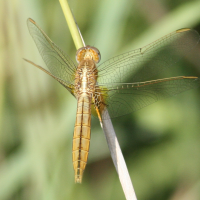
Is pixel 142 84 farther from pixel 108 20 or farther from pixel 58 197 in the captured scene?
pixel 58 197

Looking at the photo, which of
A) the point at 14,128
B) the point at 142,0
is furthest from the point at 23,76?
the point at 142,0

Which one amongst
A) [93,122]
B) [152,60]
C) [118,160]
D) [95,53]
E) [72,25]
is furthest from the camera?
[93,122]

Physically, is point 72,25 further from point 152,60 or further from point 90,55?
point 152,60

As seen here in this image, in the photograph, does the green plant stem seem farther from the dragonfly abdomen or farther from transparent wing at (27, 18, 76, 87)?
the dragonfly abdomen

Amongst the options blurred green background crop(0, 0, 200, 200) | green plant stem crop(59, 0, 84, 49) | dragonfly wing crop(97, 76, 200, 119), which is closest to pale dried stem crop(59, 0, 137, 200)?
green plant stem crop(59, 0, 84, 49)

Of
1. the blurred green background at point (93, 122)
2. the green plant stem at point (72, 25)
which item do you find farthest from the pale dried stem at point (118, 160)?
the blurred green background at point (93, 122)

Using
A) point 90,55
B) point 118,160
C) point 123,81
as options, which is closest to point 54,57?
point 90,55

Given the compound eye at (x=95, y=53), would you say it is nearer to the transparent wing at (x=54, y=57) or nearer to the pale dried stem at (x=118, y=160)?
the transparent wing at (x=54, y=57)
